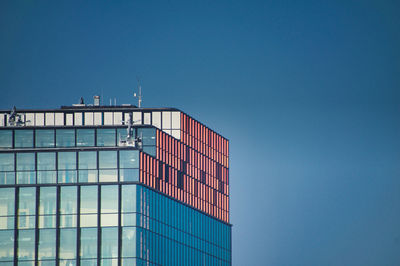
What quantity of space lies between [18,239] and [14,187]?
20.0 feet

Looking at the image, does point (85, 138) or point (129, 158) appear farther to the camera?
point (85, 138)

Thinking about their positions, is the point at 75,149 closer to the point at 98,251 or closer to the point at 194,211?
the point at 98,251

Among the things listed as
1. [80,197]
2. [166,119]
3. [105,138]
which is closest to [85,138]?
[105,138]

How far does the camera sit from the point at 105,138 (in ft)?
582

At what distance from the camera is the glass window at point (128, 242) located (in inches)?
6501

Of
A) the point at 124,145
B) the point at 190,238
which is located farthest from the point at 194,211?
the point at 124,145

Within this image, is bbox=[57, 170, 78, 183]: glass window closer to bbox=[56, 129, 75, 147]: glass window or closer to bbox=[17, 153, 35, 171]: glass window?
bbox=[17, 153, 35, 171]: glass window

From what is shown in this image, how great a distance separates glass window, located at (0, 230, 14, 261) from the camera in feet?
545

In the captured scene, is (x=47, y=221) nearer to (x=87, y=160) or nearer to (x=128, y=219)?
(x=87, y=160)

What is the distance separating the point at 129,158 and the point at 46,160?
968 cm

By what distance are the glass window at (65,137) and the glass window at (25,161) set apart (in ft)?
27.5

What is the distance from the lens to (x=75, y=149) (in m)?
169

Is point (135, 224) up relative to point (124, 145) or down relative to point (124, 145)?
down

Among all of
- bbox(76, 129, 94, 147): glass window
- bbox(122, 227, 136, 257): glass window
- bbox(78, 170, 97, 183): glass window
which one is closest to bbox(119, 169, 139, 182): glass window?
bbox(78, 170, 97, 183): glass window
